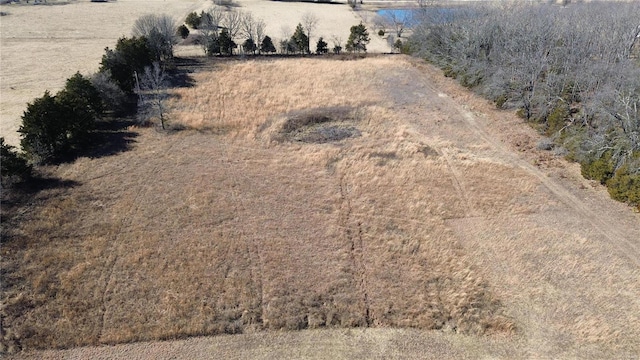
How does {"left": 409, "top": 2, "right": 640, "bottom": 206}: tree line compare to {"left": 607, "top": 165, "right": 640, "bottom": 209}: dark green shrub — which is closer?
{"left": 607, "top": 165, "right": 640, "bottom": 209}: dark green shrub

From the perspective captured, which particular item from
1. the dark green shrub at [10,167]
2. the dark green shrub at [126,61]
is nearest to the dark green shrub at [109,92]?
the dark green shrub at [126,61]

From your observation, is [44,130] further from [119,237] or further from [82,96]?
[119,237]

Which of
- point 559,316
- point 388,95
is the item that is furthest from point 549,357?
point 388,95

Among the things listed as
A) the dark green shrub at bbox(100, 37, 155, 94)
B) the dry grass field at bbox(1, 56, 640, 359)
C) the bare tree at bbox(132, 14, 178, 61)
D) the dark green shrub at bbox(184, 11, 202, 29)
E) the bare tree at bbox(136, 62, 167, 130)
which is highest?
the dark green shrub at bbox(184, 11, 202, 29)

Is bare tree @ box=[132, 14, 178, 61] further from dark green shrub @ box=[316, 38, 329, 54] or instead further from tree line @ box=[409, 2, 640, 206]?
tree line @ box=[409, 2, 640, 206]

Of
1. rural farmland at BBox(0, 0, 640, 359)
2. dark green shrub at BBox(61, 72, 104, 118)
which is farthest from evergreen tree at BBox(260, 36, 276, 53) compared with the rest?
dark green shrub at BBox(61, 72, 104, 118)

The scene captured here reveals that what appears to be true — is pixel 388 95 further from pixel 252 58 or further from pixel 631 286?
pixel 631 286
